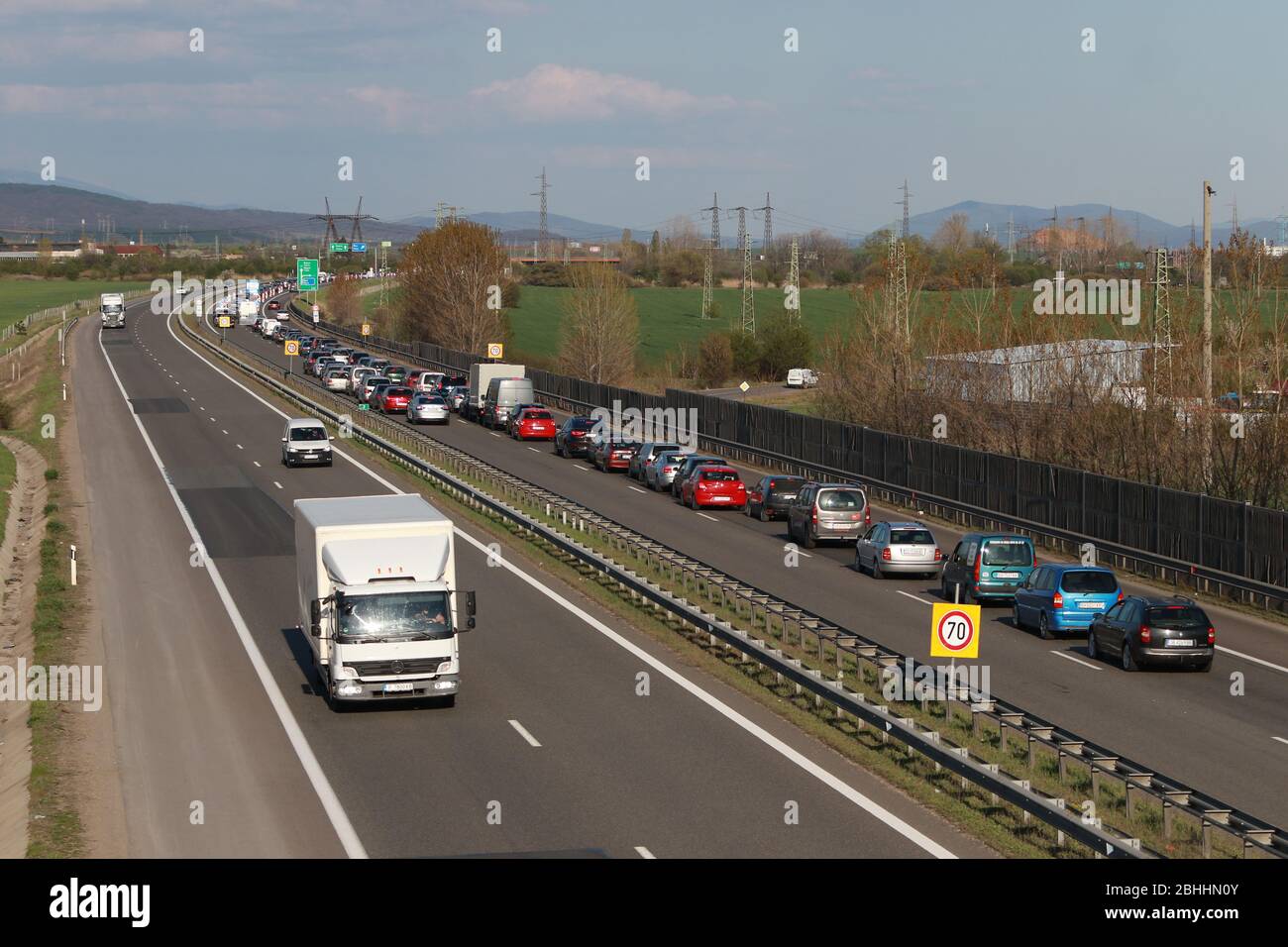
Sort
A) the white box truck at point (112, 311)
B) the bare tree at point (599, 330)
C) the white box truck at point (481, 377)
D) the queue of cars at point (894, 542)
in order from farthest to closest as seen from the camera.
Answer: the white box truck at point (112, 311)
the bare tree at point (599, 330)
the white box truck at point (481, 377)
the queue of cars at point (894, 542)

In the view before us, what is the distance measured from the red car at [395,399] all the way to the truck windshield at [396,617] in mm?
50153

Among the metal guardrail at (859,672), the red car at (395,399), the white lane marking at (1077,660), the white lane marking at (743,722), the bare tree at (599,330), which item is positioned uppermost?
the bare tree at (599,330)

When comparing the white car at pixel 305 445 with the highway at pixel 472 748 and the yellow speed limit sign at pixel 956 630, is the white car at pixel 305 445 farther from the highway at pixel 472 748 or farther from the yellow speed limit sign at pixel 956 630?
the yellow speed limit sign at pixel 956 630

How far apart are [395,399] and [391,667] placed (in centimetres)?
5103

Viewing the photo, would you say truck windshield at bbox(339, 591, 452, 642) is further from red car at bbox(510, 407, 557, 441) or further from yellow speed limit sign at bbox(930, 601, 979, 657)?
red car at bbox(510, 407, 557, 441)

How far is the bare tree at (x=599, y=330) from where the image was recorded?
10100 centimetres

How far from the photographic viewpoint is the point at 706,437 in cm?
5997

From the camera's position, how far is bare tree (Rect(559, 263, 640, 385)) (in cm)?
10100

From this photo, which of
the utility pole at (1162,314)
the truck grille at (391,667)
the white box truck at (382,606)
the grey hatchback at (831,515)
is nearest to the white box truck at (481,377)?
the utility pole at (1162,314)

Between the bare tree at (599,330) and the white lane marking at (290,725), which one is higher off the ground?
the bare tree at (599,330)

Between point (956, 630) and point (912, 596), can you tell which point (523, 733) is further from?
point (912, 596)

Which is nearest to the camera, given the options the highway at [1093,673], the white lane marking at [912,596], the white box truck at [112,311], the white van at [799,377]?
the highway at [1093,673]

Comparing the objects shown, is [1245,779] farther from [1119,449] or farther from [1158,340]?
[1158,340]

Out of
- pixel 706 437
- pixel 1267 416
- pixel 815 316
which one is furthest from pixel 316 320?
pixel 1267 416
